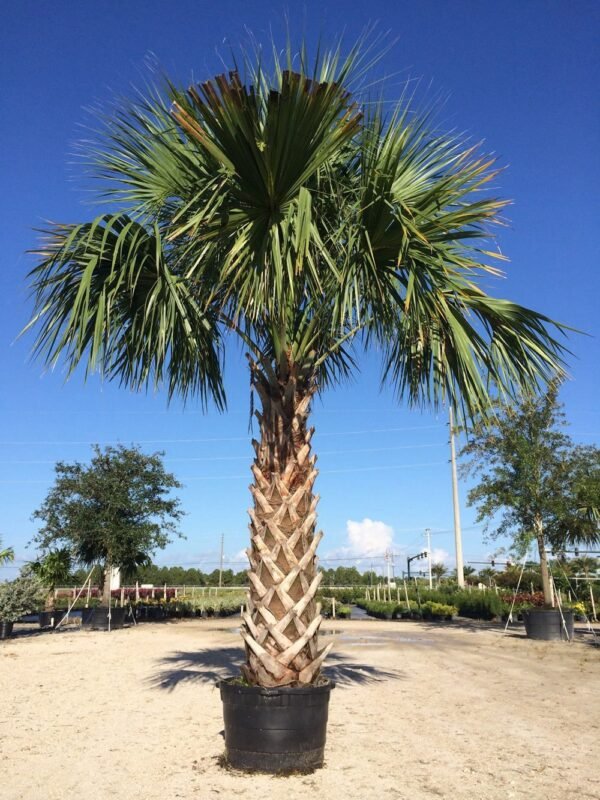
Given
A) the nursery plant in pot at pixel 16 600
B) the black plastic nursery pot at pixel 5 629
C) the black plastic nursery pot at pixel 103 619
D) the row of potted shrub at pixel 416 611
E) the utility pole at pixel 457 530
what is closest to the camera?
the nursery plant in pot at pixel 16 600

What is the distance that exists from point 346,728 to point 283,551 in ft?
8.73

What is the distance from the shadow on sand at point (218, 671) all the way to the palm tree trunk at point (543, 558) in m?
7.39

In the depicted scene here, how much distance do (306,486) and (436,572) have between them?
220ft

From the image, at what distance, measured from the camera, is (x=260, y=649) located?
15.8ft

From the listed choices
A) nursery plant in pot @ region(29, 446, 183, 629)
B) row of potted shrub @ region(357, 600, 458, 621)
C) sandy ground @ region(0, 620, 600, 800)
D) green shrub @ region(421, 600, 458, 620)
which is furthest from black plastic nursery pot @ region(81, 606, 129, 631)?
green shrub @ region(421, 600, 458, 620)

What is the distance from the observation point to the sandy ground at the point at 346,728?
458cm

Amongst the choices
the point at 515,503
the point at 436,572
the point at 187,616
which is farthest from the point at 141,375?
the point at 436,572

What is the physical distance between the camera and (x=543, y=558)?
1716 centimetres

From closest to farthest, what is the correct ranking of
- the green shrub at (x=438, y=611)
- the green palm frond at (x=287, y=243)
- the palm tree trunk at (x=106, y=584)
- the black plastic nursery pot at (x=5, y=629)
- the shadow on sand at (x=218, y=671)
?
the green palm frond at (x=287, y=243) < the shadow on sand at (x=218, y=671) < the black plastic nursery pot at (x=5, y=629) < the palm tree trunk at (x=106, y=584) < the green shrub at (x=438, y=611)

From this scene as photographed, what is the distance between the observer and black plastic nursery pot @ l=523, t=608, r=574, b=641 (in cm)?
1612

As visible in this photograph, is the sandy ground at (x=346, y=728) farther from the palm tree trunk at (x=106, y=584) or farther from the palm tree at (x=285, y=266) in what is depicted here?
the palm tree trunk at (x=106, y=584)

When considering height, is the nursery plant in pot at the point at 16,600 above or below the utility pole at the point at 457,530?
below

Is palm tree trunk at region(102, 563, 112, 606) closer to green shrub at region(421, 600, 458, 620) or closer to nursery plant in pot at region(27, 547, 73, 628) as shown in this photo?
nursery plant in pot at region(27, 547, 73, 628)

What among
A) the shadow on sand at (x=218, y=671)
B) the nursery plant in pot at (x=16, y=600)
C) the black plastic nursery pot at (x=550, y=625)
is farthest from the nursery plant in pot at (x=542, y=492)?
the nursery plant in pot at (x=16, y=600)
